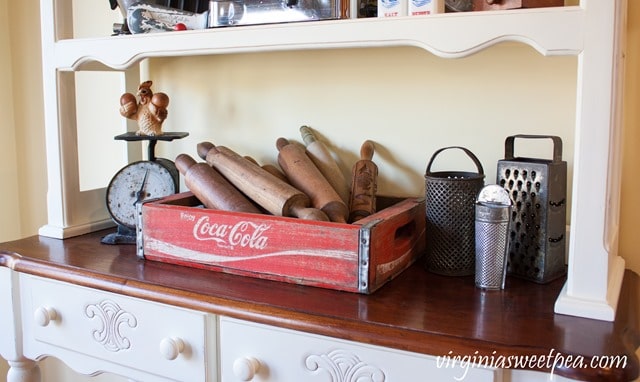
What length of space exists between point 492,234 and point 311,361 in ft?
1.17

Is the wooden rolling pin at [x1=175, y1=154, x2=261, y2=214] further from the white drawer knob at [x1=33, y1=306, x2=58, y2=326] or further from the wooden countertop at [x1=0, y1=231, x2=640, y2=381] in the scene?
the white drawer knob at [x1=33, y1=306, x2=58, y2=326]

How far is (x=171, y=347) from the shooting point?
109cm

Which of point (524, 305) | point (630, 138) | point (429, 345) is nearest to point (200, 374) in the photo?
point (429, 345)

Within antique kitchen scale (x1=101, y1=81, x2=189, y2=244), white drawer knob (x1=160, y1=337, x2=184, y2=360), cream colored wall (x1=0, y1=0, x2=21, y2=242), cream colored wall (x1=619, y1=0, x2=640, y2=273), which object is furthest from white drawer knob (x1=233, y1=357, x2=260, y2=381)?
cream colored wall (x1=0, y1=0, x2=21, y2=242)

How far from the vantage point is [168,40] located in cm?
124

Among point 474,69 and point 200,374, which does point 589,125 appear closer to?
point 474,69

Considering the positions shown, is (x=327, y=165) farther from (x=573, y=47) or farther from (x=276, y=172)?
(x=573, y=47)

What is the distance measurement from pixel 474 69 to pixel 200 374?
2.59ft

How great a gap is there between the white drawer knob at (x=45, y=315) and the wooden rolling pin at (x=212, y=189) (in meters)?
0.35

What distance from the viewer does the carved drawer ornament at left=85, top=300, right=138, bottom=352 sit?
1.17 m

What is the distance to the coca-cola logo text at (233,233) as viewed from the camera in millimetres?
1121

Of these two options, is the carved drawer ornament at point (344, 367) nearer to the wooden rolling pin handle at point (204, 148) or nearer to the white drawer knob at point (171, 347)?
the white drawer knob at point (171, 347)

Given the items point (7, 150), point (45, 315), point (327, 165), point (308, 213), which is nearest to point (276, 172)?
point (327, 165)

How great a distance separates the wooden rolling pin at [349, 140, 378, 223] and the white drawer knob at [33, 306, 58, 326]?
603mm
